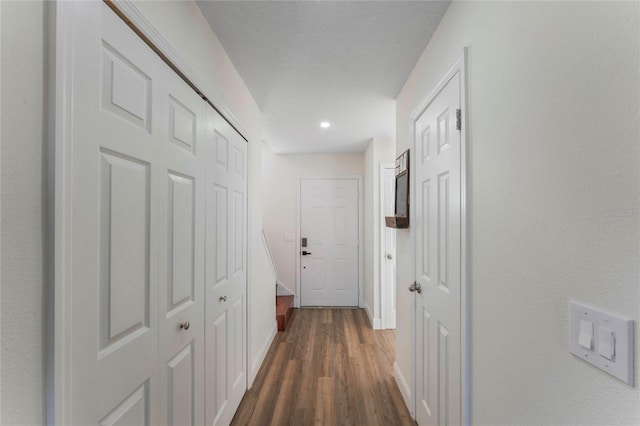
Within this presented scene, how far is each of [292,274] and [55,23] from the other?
3820mm

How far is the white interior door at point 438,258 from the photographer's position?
124cm

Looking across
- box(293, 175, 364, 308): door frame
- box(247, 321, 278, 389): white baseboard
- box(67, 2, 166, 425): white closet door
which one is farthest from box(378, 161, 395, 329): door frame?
box(67, 2, 166, 425): white closet door

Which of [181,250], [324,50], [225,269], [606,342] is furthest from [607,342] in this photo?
[324,50]

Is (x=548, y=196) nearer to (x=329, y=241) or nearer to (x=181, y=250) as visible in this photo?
(x=181, y=250)

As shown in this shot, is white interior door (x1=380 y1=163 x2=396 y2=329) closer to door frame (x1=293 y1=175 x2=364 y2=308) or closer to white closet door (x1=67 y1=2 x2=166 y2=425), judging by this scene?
door frame (x1=293 y1=175 x2=364 y2=308)

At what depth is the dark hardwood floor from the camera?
185cm

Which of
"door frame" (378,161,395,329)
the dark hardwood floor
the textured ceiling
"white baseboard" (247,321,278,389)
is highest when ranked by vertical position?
the textured ceiling

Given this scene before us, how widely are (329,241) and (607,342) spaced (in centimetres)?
368

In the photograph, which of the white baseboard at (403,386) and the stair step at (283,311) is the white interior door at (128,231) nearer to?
the white baseboard at (403,386)

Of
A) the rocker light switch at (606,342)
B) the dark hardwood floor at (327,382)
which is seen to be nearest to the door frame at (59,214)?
the rocker light switch at (606,342)

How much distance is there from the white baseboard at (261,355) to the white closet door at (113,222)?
130 cm

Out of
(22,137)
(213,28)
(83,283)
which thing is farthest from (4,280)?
(213,28)

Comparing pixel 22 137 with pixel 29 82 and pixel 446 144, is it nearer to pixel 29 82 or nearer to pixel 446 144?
pixel 29 82

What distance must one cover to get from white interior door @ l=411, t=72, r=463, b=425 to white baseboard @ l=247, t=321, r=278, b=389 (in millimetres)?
1271
